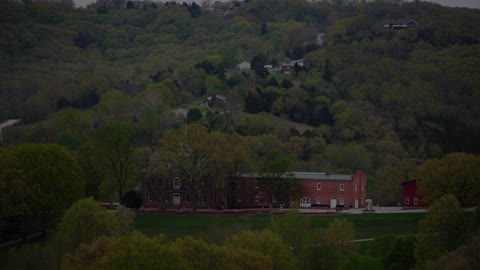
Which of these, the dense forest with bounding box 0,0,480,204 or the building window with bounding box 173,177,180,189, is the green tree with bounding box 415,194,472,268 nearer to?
the building window with bounding box 173,177,180,189

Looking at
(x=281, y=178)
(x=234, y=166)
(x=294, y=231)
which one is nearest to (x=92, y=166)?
(x=234, y=166)

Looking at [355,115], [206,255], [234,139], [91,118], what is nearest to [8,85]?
[91,118]

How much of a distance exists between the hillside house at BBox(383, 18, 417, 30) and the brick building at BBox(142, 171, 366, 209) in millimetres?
88956

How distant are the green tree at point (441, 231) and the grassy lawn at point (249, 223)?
6.71m

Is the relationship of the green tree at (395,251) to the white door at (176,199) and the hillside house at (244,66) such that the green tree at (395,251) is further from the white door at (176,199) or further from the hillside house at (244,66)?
the hillside house at (244,66)

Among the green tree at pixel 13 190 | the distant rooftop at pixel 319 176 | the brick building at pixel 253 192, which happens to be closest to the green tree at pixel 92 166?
the brick building at pixel 253 192

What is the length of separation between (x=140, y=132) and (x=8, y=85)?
51973 mm

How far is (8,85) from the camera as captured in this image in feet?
488

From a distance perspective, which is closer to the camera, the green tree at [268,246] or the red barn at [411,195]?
the green tree at [268,246]

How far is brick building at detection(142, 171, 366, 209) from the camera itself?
243 feet

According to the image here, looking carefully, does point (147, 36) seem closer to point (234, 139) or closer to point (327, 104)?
point (327, 104)

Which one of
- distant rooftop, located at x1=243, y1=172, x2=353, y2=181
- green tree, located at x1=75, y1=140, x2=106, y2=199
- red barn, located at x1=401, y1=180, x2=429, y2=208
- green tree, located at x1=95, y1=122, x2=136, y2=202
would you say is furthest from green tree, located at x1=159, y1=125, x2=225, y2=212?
red barn, located at x1=401, y1=180, x2=429, y2=208

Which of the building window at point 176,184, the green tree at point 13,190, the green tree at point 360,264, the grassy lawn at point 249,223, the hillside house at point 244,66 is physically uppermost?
the hillside house at point 244,66

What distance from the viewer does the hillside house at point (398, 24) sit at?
162m
